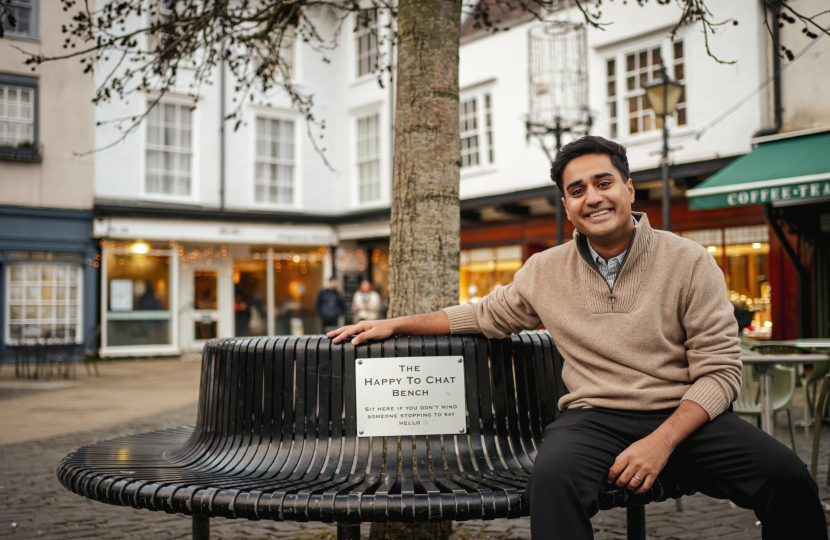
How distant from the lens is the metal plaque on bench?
2.67m

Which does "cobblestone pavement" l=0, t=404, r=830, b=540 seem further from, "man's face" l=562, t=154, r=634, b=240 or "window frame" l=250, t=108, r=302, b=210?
"window frame" l=250, t=108, r=302, b=210

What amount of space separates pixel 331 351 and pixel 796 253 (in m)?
10.8

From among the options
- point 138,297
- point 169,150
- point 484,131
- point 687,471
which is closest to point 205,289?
point 138,297

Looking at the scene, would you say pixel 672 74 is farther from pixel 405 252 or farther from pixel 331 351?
pixel 331 351

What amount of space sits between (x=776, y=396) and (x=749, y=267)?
7.33 meters

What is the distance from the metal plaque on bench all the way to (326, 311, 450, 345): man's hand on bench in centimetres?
10

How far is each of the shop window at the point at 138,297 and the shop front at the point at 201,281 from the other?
25mm

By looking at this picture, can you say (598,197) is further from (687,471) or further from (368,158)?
(368,158)

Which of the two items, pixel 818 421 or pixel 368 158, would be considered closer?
pixel 818 421

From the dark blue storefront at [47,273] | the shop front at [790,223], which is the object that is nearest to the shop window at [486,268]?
the shop front at [790,223]

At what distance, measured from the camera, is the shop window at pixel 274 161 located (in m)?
19.8

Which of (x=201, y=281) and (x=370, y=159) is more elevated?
(x=370, y=159)

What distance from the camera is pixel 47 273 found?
53.5 feet

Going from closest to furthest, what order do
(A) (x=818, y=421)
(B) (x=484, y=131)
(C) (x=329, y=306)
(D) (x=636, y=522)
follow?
(D) (x=636, y=522) < (A) (x=818, y=421) < (C) (x=329, y=306) < (B) (x=484, y=131)
